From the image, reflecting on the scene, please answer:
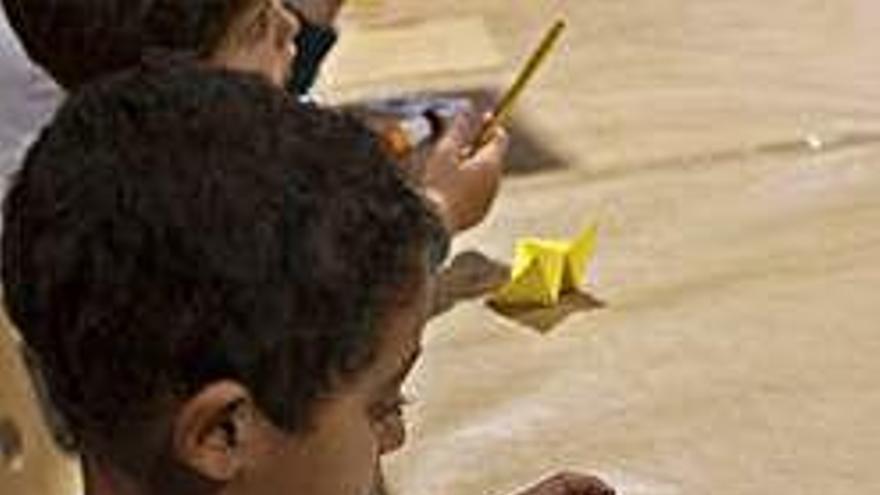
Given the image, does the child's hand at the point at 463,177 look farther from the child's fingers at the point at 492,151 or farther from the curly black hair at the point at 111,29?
the curly black hair at the point at 111,29

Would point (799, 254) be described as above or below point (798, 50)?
above

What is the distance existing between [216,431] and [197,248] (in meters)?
0.06

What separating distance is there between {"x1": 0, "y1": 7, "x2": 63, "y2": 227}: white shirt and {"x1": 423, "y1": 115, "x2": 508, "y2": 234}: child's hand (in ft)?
0.76

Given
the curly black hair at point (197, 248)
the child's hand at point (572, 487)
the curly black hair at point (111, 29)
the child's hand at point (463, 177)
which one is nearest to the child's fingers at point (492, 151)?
the child's hand at point (463, 177)

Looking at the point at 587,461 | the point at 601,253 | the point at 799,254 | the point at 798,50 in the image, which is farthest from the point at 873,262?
the point at 798,50

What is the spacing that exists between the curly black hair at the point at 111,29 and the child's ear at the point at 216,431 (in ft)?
1.22

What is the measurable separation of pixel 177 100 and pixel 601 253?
1.90 feet

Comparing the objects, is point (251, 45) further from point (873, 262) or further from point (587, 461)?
point (873, 262)

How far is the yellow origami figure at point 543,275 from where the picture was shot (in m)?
1.10

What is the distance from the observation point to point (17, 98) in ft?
3.50

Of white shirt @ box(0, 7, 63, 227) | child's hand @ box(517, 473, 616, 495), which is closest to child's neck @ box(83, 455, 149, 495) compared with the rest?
child's hand @ box(517, 473, 616, 495)

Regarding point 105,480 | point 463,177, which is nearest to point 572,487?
point 105,480

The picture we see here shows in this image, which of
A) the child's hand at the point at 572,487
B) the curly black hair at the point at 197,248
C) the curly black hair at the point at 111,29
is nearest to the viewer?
the curly black hair at the point at 197,248

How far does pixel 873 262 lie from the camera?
1116 mm
